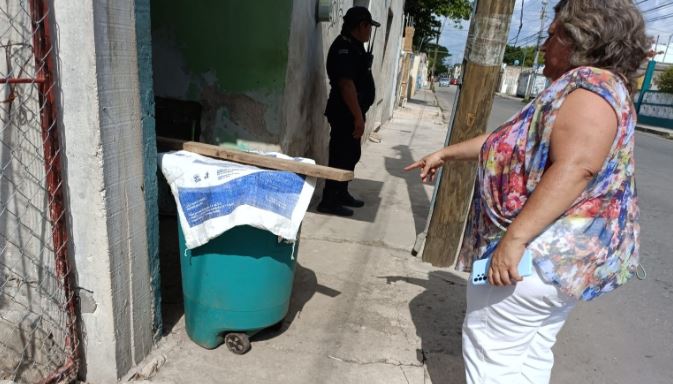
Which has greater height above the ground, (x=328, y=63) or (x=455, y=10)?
(x=455, y=10)

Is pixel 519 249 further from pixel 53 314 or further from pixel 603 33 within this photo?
pixel 53 314

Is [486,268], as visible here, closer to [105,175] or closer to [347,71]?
[105,175]

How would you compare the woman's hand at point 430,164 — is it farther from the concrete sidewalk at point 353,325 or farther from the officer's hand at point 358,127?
the officer's hand at point 358,127

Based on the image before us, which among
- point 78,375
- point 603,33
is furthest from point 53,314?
point 603,33

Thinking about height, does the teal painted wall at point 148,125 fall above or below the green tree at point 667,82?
below

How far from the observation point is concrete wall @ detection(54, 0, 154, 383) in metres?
1.60

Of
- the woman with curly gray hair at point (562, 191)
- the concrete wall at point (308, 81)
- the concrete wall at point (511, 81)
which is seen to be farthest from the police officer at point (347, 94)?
the concrete wall at point (511, 81)

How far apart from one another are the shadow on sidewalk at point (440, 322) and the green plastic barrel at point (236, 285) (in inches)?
34.5

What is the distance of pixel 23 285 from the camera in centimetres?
184

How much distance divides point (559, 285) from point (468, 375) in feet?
1.87

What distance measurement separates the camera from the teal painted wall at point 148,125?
6.05 ft

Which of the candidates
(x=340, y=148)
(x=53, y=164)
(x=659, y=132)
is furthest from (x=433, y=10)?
(x=53, y=164)

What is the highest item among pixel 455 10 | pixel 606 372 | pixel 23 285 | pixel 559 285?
pixel 455 10

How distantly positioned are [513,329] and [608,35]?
3.26ft
